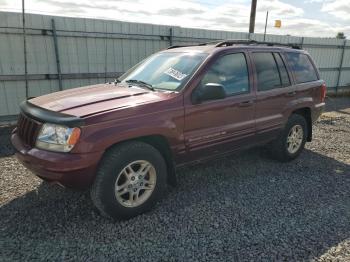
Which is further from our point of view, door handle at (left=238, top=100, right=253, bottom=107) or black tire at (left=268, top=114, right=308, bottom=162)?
black tire at (left=268, top=114, right=308, bottom=162)

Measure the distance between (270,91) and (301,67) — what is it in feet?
3.68

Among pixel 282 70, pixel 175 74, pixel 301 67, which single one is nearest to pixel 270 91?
pixel 282 70

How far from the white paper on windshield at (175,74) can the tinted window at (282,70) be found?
6.14ft

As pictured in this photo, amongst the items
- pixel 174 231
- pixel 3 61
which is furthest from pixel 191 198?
pixel 3 61

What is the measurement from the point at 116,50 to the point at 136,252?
6.33 m

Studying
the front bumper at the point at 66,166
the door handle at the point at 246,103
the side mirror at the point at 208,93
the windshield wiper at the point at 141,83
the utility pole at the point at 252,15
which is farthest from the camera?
the utility pole at the point at 252,15

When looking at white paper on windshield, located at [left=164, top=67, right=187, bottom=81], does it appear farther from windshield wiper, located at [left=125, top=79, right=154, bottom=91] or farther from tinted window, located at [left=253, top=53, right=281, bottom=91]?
tinted window, located at [left=253, top=53, right=281, bottom=91]

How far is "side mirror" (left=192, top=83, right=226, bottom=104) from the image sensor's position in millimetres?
3355

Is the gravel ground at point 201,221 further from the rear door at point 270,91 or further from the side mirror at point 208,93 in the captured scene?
the side mirror at point 208,93

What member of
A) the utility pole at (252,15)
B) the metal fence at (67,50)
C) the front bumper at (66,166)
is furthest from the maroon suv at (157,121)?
the utility pole at (252,15)

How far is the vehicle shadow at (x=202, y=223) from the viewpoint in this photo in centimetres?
273

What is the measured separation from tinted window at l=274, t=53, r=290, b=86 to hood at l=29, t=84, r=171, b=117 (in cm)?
227

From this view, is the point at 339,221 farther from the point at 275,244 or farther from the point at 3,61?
the point at 3,61

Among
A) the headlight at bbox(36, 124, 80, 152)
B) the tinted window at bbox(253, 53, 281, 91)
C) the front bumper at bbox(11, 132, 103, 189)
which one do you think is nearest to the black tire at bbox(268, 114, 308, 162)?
the tinted window at bbox(253, 53, 281, 91)
